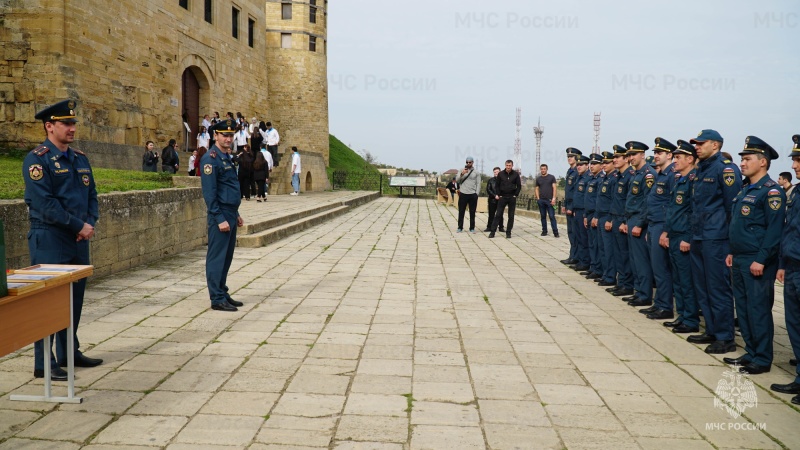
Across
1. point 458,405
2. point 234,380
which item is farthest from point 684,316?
point 234,380

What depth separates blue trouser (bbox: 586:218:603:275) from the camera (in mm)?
9016

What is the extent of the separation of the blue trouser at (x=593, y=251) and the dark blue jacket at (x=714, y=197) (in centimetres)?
330

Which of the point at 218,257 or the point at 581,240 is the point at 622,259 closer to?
the point at 581,240

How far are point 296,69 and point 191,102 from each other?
13.2 m

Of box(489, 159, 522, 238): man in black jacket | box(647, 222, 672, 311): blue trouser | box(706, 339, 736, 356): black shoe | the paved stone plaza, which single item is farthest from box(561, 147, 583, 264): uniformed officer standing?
box(706, 339, 736, 356): black shoe

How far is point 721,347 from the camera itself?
5.24 meters

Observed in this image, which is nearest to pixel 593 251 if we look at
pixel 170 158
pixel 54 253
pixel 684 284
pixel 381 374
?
pixel 684 284

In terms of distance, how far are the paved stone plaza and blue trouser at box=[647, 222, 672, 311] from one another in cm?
34

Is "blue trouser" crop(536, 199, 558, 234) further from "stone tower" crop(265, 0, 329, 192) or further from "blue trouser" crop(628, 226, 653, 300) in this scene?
"stone tower" crop(265, 0, 329, 192)

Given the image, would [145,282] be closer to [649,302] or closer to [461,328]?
[461,328]

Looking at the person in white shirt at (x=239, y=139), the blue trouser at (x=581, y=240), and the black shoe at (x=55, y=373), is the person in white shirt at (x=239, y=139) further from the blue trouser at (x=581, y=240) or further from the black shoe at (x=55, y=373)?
the black shoe at (x=55, y=373)

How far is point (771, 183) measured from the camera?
4.82 metres

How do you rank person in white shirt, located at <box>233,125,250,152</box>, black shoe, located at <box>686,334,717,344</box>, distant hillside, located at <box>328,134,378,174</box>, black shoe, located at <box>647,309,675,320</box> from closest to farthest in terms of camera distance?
black shoe, located at <box>686,334,717,344</box> < black shoe, located at <box>647,309,675,320</box> < person in white shirt, located at <box>233,125,250,152</box> < distant hillside, located at <box>328,134,378,174</box>

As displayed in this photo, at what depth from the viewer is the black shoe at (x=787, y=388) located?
4172 millimetres
